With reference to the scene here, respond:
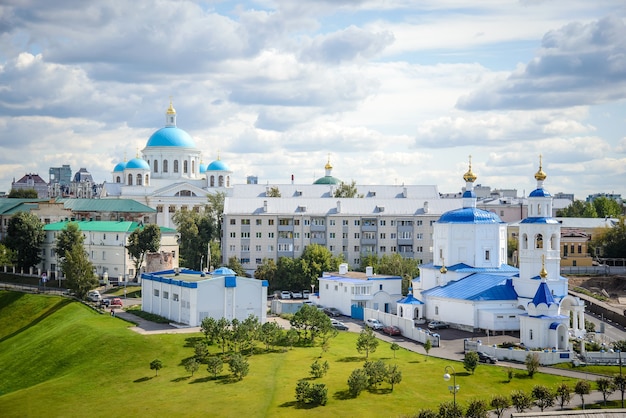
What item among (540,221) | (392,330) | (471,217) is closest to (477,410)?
(392,330)

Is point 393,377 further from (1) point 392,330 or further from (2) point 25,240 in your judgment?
(2) point 25,240

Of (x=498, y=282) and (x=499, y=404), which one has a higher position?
(x=498, y=282)

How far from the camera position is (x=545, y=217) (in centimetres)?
6316

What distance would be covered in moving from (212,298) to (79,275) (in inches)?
731

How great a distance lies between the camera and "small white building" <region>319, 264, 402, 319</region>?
7175 cm

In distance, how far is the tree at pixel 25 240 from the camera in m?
90.5

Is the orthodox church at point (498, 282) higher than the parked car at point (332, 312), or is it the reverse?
the orthodox church at point (498, 282)

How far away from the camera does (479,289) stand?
64.4 m

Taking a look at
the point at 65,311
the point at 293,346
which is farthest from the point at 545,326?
the point at 65,311

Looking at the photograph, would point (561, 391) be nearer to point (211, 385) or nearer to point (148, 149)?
point (211, 385)

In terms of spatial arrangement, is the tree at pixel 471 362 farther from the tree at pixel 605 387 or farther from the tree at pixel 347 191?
the tree at pixel 347 191

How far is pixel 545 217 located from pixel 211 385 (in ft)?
96.7

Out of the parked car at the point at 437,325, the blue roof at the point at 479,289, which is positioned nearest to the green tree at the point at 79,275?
the blue roof at the point at 479,289

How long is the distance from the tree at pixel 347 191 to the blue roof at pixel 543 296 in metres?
54.6
